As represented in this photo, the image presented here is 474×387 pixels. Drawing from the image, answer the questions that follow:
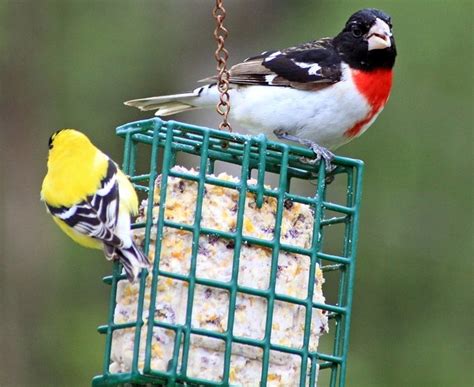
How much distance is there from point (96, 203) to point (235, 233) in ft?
2.21

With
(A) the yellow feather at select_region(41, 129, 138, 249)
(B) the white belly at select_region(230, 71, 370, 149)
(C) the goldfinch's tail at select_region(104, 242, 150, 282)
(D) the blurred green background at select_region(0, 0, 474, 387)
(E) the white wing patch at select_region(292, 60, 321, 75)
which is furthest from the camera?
(D) the blurred green background at select_region(0, 0, 474, 387)

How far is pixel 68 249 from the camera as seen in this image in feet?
43.4

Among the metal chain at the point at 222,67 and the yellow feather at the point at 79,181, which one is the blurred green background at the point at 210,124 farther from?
the yellow feather at the point at 79,181

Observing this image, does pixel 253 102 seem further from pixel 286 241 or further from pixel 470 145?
pixel 470 145

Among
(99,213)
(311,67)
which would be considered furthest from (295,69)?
(99,213)

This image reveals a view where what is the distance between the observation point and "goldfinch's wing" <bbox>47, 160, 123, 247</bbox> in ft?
20.5

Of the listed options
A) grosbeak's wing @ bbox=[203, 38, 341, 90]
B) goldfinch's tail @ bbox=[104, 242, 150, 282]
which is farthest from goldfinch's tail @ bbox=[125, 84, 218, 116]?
goldfinch's tail @ bbox=[104, 242, 150, 282]

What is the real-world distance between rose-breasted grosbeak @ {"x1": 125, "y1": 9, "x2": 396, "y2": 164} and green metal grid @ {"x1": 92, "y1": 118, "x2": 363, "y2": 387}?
2.05ft

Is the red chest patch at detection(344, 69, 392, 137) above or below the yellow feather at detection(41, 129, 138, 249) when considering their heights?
above

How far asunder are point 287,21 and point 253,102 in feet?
20.1

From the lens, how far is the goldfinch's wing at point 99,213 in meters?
6.26

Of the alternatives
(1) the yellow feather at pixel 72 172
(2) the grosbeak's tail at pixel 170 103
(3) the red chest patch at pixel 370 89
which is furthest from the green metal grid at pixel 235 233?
(2) the grosbeak's tail at pixel 170 103

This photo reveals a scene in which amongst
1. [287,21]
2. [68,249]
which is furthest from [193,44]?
[68,249]

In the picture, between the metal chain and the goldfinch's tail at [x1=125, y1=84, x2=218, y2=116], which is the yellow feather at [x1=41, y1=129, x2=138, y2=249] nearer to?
the metal chain
